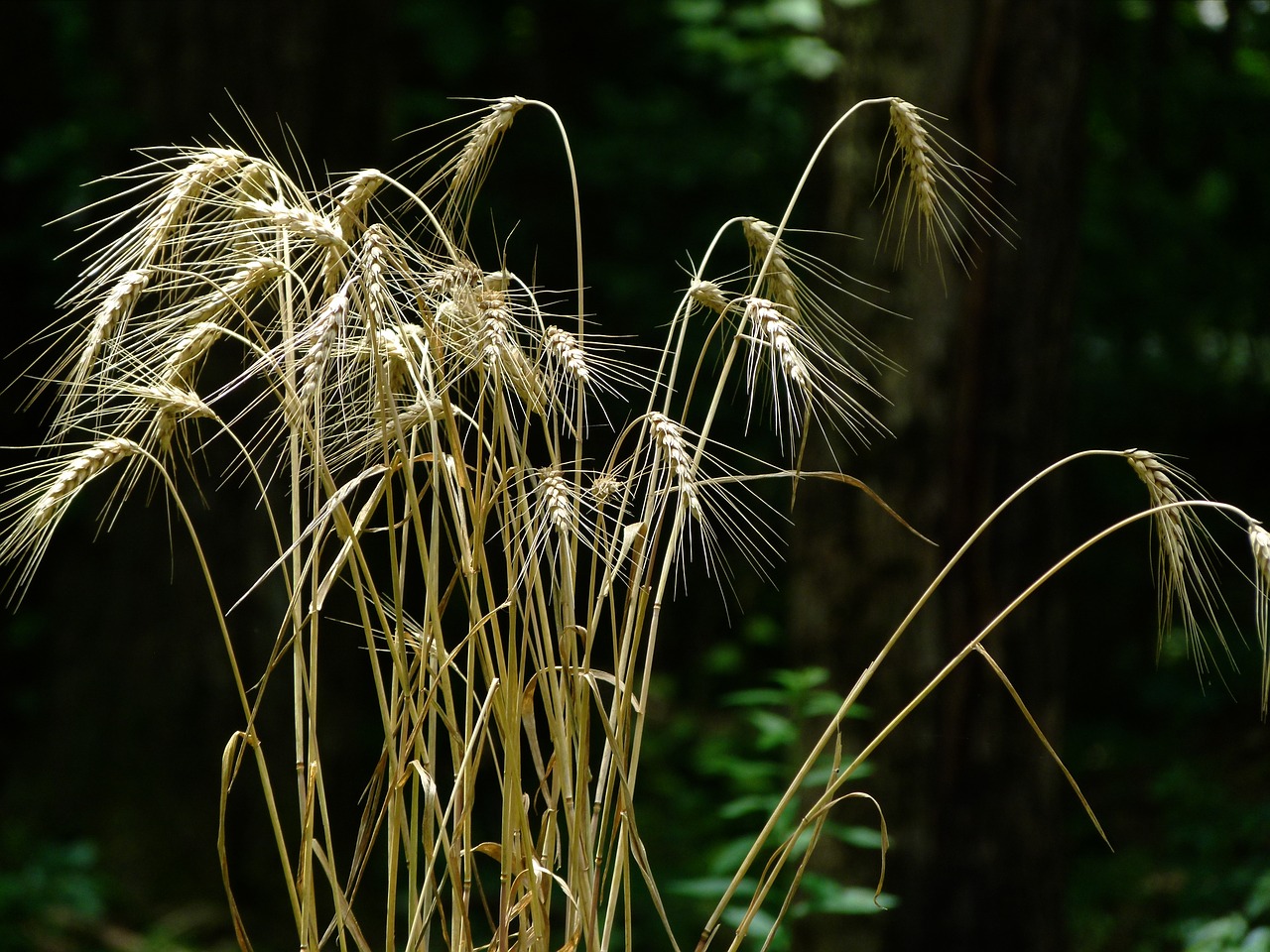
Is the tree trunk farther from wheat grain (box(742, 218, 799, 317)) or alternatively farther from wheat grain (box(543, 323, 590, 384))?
wheat grain (box(543, 323, 590, 384))

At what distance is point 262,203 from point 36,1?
2.93m

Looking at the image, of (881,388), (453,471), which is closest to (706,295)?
(453,471)

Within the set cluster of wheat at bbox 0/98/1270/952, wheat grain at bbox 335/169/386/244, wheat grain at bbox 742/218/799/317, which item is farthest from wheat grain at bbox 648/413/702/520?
wheat grain at bbox 335/169/386/244

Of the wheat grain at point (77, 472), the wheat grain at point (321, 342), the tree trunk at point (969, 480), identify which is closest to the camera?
the wheat grain at point (321, 342)

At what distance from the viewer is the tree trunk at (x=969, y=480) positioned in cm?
179

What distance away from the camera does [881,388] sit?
1.84 metres

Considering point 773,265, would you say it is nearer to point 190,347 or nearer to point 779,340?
point 779,340

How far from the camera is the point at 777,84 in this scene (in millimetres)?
3410

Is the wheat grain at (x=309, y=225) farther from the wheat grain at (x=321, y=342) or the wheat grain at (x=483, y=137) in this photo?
the wheat grain at (x=483, y=137)

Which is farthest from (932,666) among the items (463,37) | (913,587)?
(463,37)

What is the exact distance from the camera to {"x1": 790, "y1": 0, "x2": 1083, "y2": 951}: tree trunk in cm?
179

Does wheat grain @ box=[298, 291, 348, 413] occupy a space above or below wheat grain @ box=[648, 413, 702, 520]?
above

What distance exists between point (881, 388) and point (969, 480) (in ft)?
0.61

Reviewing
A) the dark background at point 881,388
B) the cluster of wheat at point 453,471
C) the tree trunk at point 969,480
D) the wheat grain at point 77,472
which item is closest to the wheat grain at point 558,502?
the cluster of wheat at point 453,471
